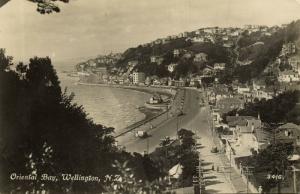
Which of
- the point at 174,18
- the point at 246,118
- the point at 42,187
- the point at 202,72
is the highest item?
the point at 174,18

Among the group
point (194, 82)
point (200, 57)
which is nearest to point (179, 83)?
point (194, 82)

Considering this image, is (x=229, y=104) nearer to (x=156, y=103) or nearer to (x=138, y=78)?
(x=156, y=103)

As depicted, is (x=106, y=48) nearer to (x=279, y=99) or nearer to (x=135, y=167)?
(x=135, y=167)

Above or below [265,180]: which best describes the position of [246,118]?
above

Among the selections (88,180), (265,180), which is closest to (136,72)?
(88,180)

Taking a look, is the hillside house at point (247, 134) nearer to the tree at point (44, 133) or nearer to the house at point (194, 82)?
the house at point (194, 82)

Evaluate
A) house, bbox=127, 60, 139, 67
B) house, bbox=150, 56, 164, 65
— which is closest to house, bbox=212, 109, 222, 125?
house, bbox=150, 56, 164, 65

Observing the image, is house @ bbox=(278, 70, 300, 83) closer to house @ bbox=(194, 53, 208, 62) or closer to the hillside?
the hillside
